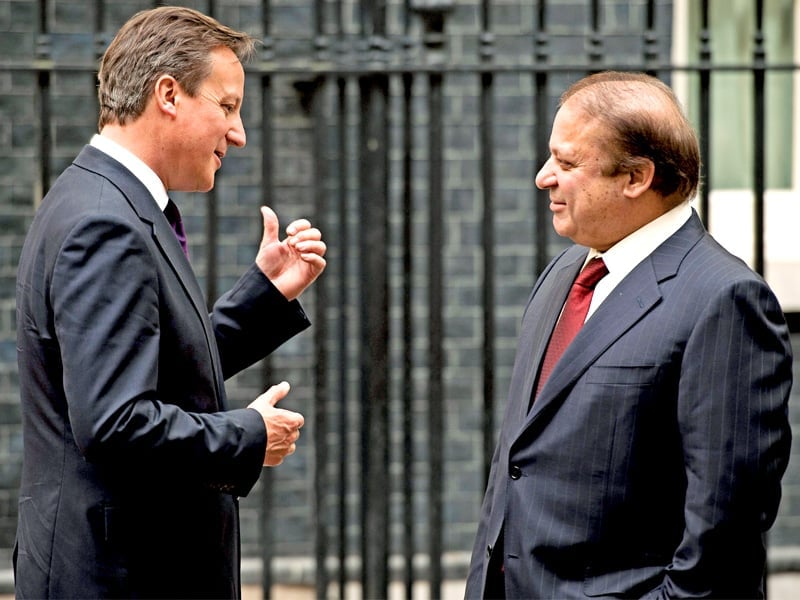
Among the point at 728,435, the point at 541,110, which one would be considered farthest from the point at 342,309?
the point at 728,435

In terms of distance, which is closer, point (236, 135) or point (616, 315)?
point (616, 315)

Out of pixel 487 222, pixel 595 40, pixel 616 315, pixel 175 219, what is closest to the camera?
pixel 616 315

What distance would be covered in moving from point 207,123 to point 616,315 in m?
1.00

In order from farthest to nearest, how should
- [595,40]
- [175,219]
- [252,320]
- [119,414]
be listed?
[595,40]
[252,320]
[175,219]
[119,414]

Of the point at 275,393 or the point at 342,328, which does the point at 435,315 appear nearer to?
the point at 342,328

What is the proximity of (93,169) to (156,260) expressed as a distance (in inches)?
10.5

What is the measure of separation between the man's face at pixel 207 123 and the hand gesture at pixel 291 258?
0.35 meters

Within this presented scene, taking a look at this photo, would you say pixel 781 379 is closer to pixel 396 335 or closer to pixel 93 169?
pixel 93 169

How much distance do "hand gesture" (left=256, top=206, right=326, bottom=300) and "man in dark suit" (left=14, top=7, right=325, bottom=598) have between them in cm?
34

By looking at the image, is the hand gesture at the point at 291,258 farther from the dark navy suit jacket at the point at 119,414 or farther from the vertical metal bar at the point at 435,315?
the vertical metal bar at the point at 435,315

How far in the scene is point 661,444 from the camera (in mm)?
2697

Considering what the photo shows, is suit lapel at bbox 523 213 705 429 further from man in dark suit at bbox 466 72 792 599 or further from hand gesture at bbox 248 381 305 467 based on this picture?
hand gesture at bbox 248 381 305 467

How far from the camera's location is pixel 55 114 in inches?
236

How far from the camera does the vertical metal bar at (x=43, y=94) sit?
4340mm
